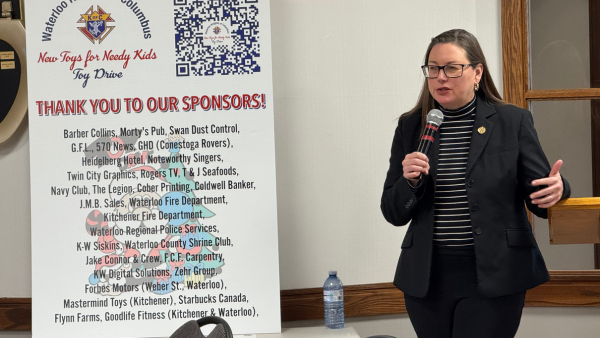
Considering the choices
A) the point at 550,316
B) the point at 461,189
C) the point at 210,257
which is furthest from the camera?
the point at 550,316

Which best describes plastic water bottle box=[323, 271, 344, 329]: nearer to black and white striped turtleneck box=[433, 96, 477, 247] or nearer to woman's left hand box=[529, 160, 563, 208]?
black and white striped turtleneck box=[433, 96, 477, 247]

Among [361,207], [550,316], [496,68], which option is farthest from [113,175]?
[550,316]

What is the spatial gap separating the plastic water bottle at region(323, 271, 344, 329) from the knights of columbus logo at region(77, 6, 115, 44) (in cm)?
154

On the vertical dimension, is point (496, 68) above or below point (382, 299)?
above

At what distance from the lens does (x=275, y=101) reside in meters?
2.78

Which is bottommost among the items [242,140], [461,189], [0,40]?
[461,189]

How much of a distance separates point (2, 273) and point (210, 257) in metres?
1.16

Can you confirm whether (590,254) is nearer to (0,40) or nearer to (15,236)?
(15,236)

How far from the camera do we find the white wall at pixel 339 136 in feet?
9.07

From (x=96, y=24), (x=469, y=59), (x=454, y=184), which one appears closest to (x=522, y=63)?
(x=469, y=59)

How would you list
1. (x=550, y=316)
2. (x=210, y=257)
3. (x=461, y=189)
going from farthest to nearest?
1. (x=550, y=316)
2. (x=210, y=257)
3. (x=461, y=189)

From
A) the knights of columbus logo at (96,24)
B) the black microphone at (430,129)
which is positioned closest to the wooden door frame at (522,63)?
the black microphone at (430,129)

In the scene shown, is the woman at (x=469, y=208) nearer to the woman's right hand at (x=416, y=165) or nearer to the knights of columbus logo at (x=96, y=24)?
the woman's right hand at (x=416, y=165)

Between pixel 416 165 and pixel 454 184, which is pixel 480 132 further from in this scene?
pixel 416 165
